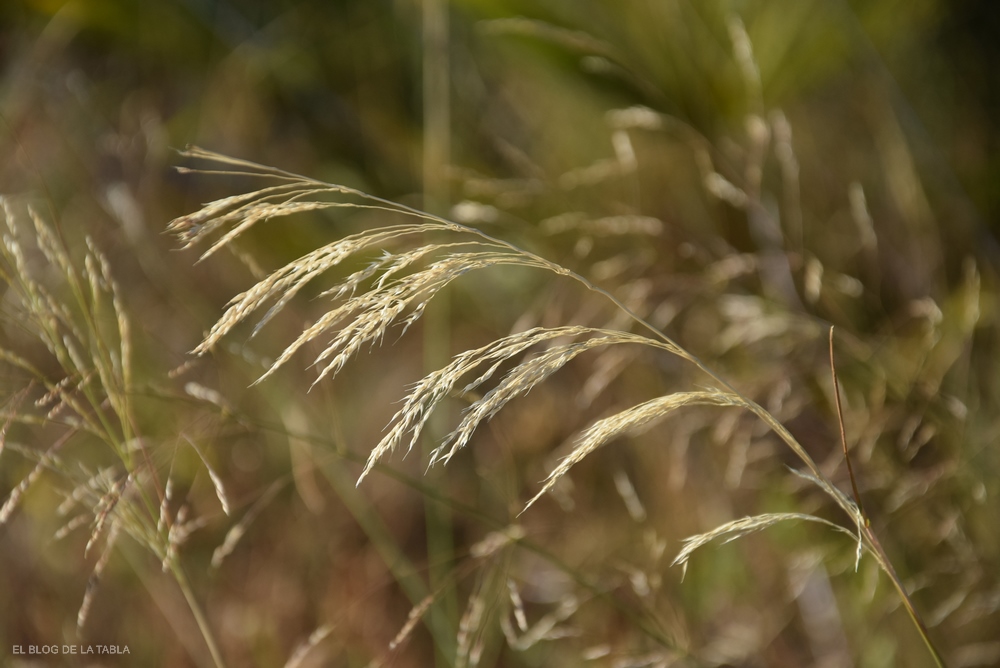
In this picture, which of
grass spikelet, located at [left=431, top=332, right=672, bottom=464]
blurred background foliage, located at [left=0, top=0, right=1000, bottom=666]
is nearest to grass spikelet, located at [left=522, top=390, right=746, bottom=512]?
grass spikelet, located at [left=431, top=332, right=672, bottom=464]

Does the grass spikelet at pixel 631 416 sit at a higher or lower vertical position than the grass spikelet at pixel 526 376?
lower

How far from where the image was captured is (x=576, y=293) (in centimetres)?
163

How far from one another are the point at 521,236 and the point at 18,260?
0.87 m

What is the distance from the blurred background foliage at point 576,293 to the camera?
110 cm

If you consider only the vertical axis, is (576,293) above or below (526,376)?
below

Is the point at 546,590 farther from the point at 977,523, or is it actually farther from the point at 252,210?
the point at 252,210

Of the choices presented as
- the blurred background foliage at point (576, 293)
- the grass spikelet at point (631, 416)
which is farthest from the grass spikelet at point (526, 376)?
the blurred background foliage at point (576, 293)

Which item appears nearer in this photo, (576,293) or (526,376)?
(526,376)

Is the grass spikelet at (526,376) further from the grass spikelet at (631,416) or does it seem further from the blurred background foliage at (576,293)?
the blurred background foliage at (576,293)

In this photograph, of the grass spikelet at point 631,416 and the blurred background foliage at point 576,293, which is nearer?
the grass spikelet at point 631,416

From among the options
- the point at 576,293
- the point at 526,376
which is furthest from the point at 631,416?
the point at 576,293

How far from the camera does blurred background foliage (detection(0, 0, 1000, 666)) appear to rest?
1.10m

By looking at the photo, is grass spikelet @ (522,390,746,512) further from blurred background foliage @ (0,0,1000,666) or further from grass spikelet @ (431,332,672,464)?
blurred background foliage @ (0,0,1000,666)

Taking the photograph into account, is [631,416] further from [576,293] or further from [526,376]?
[576,293]
